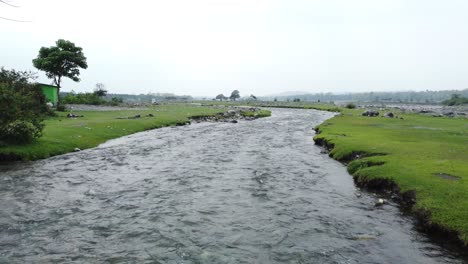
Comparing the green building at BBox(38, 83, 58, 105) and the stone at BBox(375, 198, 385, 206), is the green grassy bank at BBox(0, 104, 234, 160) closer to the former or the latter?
the stone at BBox(375, 198, 385, 206)

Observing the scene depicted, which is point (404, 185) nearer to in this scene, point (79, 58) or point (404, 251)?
point (404, 251)

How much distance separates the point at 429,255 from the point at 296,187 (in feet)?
31.0

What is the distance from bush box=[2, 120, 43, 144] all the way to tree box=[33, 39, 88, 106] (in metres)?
58.3

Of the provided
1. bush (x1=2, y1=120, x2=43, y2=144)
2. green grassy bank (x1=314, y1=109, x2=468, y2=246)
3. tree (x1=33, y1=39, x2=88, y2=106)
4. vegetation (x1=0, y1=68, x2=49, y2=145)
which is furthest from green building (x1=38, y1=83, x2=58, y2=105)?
green grassy bank (x1=314, y1=109, x2=468, y2=246)

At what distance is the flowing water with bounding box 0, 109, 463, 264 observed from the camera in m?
12.9

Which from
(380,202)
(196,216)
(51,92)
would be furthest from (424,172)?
(51,92)

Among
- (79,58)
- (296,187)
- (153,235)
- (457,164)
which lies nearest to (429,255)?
(296,187)

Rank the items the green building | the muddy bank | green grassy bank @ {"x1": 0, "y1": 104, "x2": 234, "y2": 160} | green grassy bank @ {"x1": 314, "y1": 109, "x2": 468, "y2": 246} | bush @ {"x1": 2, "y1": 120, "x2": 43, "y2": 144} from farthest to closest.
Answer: the green building → bush @ {"x1": 2, "y1": 120, "x2": 43, "y2": 144} → green grassy bank @ {"x1": 0, "y1": 104, "x2": 234, "y2": 160} → green grassy bank @ {"x1": 314, "y1": 109, "x2": 468, "y2": 246} → the muddy bank

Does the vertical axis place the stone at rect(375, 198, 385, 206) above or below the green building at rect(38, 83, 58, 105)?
below

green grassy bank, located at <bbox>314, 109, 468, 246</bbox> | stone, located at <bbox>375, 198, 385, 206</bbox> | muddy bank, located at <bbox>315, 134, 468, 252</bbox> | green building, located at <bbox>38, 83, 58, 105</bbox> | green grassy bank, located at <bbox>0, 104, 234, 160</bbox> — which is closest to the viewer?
muddy bank, located at <bbox>315, 134, 468, 252</bbox>

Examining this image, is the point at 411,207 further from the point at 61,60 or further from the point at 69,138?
the point at 61,60

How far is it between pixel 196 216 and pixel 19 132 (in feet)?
72.9

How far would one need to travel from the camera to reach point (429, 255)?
43.0ft

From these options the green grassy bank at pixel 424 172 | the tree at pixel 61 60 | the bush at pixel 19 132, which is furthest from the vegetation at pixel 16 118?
the tree at pixel 61 60
